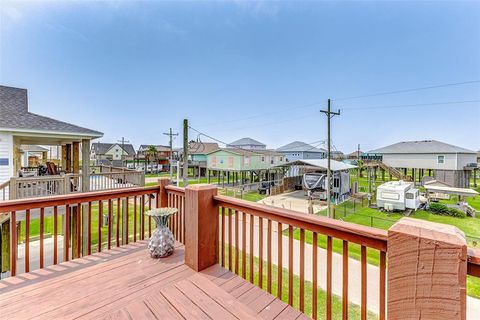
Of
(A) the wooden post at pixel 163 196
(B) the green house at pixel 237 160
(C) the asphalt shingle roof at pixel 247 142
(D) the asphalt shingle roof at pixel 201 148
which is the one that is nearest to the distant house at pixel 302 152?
(C) the asphalt shingle roof at pixel 247 142

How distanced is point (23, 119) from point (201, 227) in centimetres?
886

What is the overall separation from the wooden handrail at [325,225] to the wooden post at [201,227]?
35 cm

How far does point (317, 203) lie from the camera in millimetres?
15766

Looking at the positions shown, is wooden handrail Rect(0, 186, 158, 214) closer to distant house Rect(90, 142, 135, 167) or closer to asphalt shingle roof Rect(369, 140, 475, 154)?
asphalt shingle roof Rect(369, 140, 475, 154)

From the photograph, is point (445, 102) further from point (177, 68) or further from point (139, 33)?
point (139, 33)

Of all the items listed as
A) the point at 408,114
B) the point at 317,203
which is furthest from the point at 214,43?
the point at 408,114

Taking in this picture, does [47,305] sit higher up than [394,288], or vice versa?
[394,288]

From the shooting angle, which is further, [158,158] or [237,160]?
[158,158]

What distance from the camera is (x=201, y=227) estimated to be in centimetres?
248

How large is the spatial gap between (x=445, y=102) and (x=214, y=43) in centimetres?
2368

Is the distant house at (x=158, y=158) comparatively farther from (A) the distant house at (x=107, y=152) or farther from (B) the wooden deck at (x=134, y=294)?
(B) the wooden deck at (x=134, y=294)

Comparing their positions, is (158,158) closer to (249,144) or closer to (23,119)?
(249,144)

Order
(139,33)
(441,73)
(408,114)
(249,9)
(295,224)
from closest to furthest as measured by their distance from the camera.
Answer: (295,224) < (249,9) < (139,33) < (441,73) < (408,114)

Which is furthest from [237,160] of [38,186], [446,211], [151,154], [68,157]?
[151,154]
